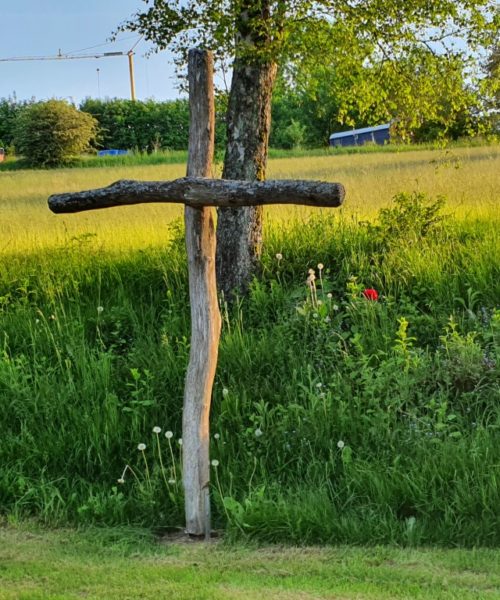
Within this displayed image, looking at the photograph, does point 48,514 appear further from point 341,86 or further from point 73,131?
point 73,131

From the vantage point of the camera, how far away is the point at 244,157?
25.8 ft

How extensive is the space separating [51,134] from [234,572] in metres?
40.6

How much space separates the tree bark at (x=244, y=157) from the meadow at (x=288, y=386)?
0.93ft

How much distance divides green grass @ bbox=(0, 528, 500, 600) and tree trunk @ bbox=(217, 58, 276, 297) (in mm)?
3667

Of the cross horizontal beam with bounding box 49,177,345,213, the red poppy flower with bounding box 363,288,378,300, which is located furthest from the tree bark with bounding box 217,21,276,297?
the cross horizontal beam with bounding box 49,177,345,213

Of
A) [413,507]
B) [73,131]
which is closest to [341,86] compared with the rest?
[413,507]

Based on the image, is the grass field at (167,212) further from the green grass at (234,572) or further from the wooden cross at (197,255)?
the green grass at (234,572)

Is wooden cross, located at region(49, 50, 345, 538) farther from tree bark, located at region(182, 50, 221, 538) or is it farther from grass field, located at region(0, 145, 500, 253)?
grass field, located at region(0, 145, 500, 253)

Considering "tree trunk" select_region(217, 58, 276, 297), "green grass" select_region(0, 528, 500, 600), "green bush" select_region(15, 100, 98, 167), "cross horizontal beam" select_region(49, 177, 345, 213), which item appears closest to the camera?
"green grass" select_region(0, 528, 500, 600)

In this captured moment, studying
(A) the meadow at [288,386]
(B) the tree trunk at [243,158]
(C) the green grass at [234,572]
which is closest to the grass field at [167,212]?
(A) the meadow at [288,386]

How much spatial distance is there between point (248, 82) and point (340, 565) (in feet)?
16.8

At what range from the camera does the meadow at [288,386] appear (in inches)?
192

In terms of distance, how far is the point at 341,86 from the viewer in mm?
8516

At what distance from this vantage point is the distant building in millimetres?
51222
